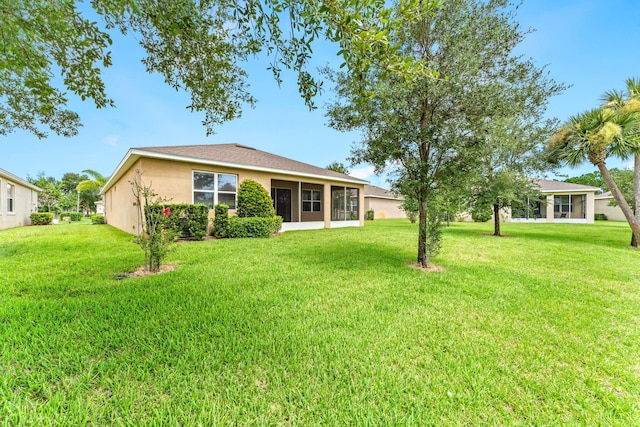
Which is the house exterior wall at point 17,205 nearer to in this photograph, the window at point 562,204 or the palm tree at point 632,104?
the palm tree at point 632,104

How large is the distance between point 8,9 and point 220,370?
16.1 feet

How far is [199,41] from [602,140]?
13791 mm

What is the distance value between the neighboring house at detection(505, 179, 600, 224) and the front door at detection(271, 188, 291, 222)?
2123cm

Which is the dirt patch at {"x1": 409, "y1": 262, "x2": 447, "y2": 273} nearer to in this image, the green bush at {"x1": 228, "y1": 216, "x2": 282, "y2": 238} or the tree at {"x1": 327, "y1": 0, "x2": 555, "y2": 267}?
the tree at {"x1": 327, "y1": 0, "x2": 555, "y2": 267}

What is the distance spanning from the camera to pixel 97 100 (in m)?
4.14

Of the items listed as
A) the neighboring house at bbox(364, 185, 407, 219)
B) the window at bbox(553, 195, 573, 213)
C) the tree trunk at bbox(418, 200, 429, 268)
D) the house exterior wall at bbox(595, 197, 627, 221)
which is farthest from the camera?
the neighboring house at bbox(364, 185, 407, 219)

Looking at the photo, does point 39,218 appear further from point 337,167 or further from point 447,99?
point 337,167

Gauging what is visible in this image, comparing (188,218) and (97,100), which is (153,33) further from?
(188,218)

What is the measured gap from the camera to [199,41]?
3.79 m

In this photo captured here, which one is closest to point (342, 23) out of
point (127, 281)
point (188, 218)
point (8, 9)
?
point (8, 9)

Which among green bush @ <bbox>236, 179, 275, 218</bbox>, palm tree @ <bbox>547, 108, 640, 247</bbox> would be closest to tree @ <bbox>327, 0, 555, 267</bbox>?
green bush @ <bbox>236, 179, 275, 218</bbox>

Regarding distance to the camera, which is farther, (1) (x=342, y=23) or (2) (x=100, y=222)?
(2) (x=100, y=222)

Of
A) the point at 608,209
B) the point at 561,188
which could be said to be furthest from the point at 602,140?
the point at 608,209

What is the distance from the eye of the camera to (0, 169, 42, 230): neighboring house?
13906mm
